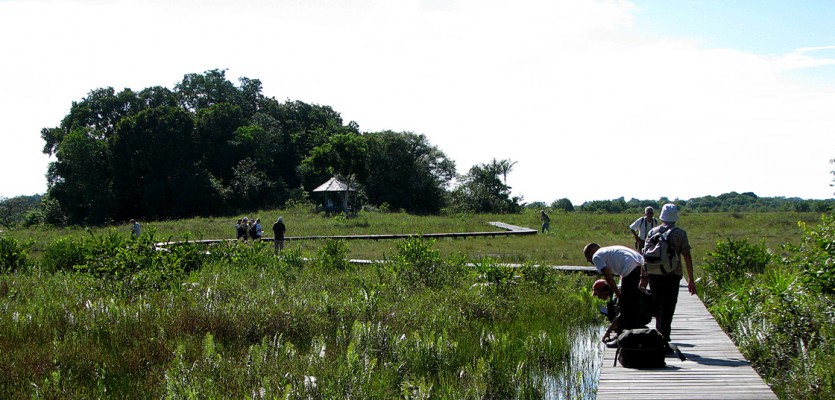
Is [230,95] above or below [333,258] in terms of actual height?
above

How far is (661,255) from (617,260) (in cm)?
47

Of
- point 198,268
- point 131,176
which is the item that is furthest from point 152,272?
point 131,176

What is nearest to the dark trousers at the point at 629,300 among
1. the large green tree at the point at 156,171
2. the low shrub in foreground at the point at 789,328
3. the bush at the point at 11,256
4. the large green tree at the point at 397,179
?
the low shrub in foreground at the point at 789,328

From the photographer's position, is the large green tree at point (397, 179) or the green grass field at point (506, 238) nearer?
the green grass field at point (506, 238)

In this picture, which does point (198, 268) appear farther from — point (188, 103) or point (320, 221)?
point (188, 103)

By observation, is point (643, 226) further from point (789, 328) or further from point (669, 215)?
point (669, 215)

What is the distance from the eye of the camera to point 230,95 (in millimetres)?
72125

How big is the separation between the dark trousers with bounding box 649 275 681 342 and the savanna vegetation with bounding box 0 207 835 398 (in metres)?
1.14

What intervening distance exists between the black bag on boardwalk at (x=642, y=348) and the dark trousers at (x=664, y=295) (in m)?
0.70

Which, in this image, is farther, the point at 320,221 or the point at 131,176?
the point at 131,176

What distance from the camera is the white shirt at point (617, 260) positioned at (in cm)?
725

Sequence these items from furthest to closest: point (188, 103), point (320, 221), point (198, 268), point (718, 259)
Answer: point (188, 103), point (320, 221), point (198, 268), point (718, 259)

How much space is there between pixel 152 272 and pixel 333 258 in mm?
4958

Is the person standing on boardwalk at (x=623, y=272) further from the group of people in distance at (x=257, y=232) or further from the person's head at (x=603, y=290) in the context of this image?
the group of people in distance at (x=257, y=232)
